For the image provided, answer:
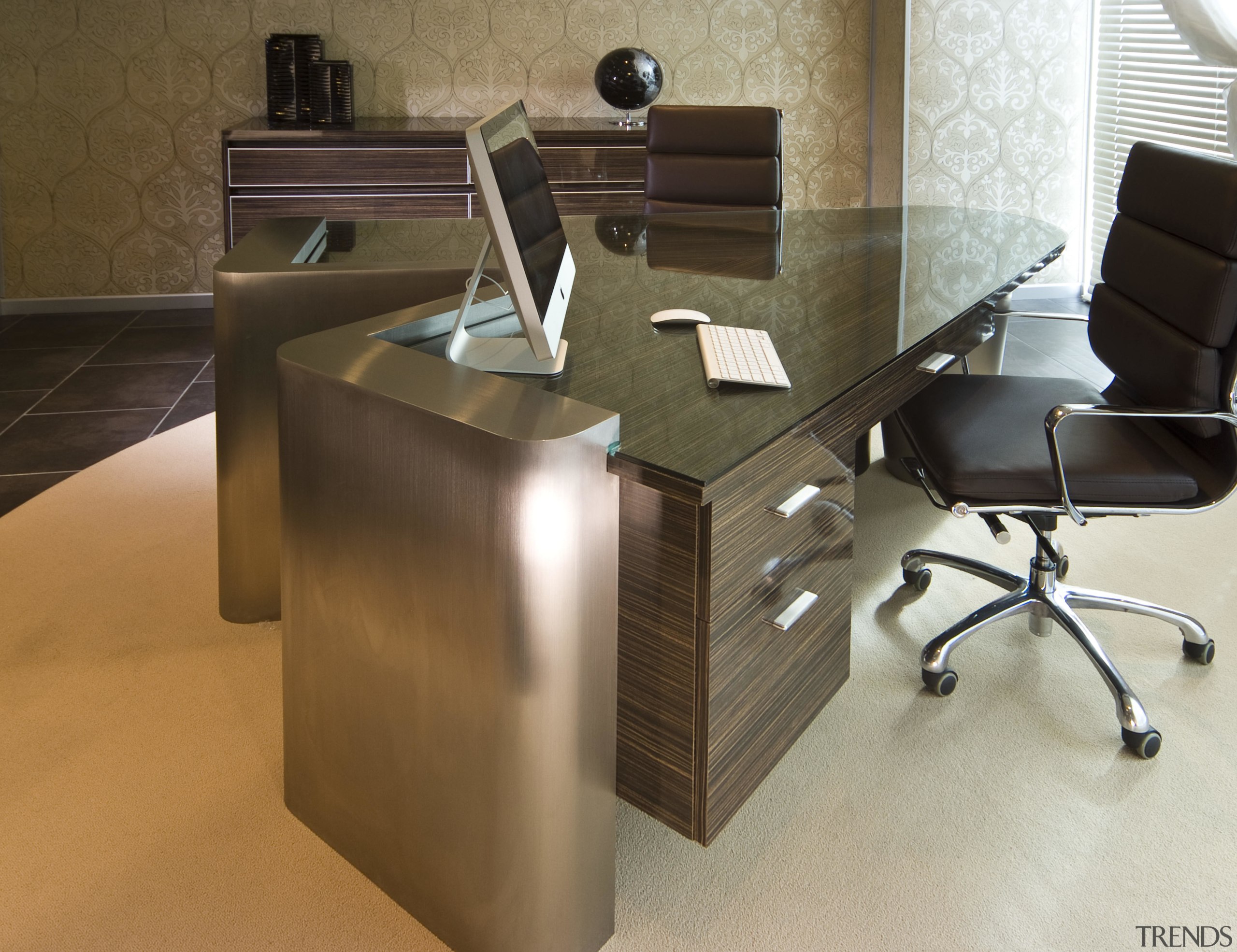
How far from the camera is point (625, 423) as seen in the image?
1.46 meters

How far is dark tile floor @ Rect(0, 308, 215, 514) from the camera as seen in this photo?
11.0ft

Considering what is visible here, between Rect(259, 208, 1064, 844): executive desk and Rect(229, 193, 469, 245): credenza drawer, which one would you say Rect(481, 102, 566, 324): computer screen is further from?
Rect(229, 193, 469, 245): credenza drawer

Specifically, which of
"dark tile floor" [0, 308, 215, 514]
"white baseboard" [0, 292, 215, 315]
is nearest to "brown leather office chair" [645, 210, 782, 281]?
"dark tile floor" [0, 308, 215, 514]

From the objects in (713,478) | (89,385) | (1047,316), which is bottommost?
(89,385)

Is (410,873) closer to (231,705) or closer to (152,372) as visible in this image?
(231,705)

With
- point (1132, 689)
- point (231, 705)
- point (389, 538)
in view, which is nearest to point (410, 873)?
point (389, 538)

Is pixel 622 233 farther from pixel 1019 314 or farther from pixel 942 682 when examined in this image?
pixel 942 682

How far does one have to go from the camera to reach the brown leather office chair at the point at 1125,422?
1897mm

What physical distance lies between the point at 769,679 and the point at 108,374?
3458mm

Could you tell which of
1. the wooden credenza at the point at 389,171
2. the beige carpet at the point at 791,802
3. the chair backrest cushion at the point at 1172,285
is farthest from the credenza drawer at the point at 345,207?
the chair backrest cushion at the point at 1172,285

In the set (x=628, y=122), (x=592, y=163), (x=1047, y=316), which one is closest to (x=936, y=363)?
(x=1047, y=316)

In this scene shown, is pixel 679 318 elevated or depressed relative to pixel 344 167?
depressed

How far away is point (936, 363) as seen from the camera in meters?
1.91

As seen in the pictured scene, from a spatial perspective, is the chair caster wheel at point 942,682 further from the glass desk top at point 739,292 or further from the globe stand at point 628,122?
the globe stand at point 628,122
